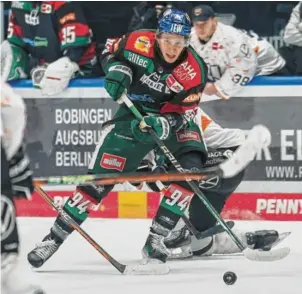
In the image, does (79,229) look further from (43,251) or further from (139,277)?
(139,277)

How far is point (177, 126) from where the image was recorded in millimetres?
4789

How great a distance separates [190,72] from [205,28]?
1221mm

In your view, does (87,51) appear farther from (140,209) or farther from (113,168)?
(113,168)

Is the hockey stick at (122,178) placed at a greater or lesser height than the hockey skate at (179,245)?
greater

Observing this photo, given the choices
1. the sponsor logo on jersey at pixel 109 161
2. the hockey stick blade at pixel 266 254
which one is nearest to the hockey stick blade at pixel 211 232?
the hockey stick blade at pixel 266 254

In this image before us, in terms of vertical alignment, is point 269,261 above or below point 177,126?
Answer: below

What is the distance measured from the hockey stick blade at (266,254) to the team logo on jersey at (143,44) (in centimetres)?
98

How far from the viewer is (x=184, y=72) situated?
4.77 m

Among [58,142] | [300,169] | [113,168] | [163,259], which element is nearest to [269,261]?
[163,259]

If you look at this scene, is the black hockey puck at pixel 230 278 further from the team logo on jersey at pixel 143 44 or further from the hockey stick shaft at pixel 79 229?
the team logo on jersey at pixel 143 44

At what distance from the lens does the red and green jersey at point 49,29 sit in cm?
615

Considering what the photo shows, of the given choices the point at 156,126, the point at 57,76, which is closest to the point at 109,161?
the point at 156,126

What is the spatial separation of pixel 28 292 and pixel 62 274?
0.90m

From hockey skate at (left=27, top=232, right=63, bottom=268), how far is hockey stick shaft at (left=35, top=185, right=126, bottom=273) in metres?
0.11
